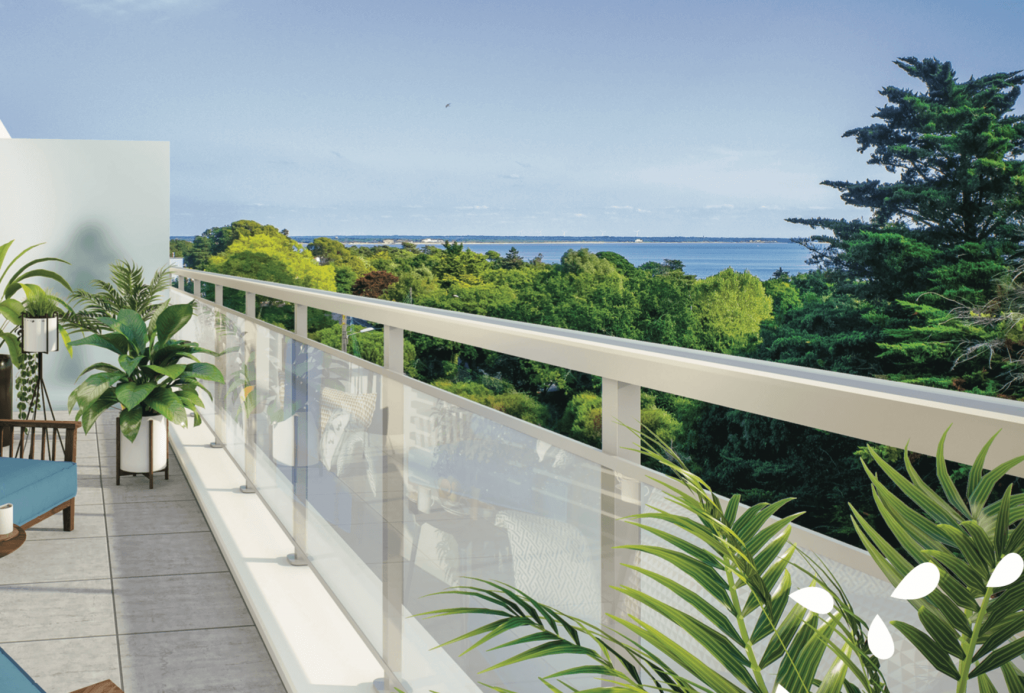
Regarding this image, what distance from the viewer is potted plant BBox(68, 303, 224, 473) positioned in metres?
4.46

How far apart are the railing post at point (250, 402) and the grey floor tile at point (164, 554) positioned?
0.34m

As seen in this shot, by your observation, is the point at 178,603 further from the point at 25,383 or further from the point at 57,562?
the point at 25,383

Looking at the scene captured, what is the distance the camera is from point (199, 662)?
100 inches

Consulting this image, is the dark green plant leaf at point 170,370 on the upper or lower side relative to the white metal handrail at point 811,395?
lower

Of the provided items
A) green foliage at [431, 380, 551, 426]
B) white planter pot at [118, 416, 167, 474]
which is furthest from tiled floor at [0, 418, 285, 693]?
green foliage at [431, 380, 551, 426]

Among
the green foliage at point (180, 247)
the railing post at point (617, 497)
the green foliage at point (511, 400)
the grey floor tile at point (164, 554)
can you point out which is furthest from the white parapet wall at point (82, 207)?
the green foliage at point (180, 247)

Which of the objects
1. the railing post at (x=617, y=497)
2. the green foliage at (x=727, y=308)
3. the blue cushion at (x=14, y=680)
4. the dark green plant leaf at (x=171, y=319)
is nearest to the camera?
the railing post at (x=617, y=497)

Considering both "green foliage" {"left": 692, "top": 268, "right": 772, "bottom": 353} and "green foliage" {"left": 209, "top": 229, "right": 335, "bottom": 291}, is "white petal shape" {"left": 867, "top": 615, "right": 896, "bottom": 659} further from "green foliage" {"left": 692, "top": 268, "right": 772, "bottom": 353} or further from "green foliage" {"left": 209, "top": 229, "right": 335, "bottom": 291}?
"green foliage" {"left": 209, "top": 229, "right": 335, "bottom": 291}

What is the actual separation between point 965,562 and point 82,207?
27.1ft

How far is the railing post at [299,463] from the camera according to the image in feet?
8.36

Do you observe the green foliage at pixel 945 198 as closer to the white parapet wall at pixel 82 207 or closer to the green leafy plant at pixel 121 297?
the white parapet wall at pixel 82 207

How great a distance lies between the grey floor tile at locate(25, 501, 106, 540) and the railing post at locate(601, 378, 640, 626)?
137 inches

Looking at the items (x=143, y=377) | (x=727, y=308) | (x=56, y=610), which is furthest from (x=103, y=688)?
(x=727, y=308)

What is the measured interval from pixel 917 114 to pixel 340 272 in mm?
29903
